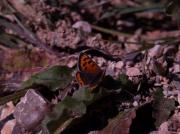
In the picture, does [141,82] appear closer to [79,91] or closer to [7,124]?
[79,91]

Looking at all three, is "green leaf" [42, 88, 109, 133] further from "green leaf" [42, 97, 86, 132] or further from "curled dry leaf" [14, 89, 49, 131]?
"curled dry leaf" [14, 89, 49, 131]

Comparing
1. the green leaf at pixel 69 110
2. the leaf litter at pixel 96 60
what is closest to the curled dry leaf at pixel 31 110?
the leaf litter at pixel 96 60

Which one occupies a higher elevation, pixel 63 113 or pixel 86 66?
pixel 86 66

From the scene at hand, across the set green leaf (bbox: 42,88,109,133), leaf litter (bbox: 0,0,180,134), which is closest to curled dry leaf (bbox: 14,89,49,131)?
leaf litter (bbox: 0,0,180,134)

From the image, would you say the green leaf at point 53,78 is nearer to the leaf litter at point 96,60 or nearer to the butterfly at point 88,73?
the leaf litter at point 96,60

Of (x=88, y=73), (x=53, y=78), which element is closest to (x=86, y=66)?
(x=88, y=73)

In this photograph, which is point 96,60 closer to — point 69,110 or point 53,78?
point 53,78
